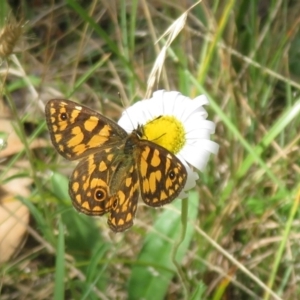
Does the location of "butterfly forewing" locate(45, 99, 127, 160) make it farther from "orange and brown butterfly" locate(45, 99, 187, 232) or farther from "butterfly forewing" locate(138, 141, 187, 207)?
"butterfly forewing" locate(138, 141, 187, 207)

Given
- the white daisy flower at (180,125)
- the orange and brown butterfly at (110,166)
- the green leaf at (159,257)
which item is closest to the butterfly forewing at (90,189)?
the orange and brown butterfly at (110,166)

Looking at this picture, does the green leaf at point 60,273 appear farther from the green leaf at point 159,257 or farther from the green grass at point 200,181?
the green leaf at point 159,257

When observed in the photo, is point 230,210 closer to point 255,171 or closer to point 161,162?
point 255,171

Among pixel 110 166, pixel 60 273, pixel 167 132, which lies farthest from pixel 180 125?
pixel 60 273

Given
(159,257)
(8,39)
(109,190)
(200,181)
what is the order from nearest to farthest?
(8,39) → (109,190) → (159,257) → (200,181)

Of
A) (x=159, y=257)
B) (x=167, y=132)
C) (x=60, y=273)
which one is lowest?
(x=60, y=273)

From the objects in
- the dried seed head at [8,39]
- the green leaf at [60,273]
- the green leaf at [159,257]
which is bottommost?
the green leaf at [60,273]

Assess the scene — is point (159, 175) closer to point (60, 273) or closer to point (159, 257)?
point (60, 273)
